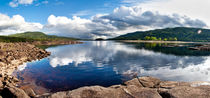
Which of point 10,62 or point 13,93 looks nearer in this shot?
point 13,93

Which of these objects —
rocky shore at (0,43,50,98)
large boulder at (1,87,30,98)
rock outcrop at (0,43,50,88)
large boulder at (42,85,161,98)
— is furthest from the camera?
rock outcrop at (0,43,50,88)

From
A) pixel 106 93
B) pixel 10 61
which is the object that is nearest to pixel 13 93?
pixel 106 93

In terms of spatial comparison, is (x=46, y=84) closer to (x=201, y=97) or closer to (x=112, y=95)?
(x=112, y=95)

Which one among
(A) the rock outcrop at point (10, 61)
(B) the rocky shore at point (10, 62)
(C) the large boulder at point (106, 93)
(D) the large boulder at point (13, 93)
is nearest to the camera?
(C) the large boulder at point (106, 93)

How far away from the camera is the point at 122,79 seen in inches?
1147

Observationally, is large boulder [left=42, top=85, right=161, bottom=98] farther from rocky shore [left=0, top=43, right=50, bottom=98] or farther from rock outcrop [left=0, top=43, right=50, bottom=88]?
rock outcrop [left=0, top=43, right=50, bottom=88]

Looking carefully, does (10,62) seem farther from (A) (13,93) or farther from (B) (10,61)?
(A) (13,93)

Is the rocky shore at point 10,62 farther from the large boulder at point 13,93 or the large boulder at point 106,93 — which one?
the large boulder at point 106,93

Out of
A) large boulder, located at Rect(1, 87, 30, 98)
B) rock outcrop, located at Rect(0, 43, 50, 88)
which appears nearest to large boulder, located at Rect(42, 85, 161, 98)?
large boulder, located at Rect(1, 87, 30, 98)

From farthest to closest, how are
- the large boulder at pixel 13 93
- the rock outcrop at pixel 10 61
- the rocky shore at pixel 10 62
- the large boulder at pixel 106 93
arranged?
the rock outcrop at pixel 10 61 → the rocky shore at pixel 10 62 → the large boulder at pixel 13 93 → the large boulder at pixel 106 93

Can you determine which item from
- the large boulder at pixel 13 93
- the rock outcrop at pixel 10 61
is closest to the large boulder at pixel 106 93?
the large boulder at pixel 13 93

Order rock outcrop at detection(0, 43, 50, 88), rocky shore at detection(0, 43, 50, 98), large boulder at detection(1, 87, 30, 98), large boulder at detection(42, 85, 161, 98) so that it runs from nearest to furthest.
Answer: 1. large boulder at detection(42, 85, 161, 98)
2. large boulder at detection(1, 87, 30, 98)
3. rocky shore at detection(0, 43, 50, 98)
4. rock outcrop at detection(0, 43, 50, 88)

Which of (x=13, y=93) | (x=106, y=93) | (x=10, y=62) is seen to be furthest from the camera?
(x=10, y=62)

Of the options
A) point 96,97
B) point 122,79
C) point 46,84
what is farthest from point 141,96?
point 46,84
